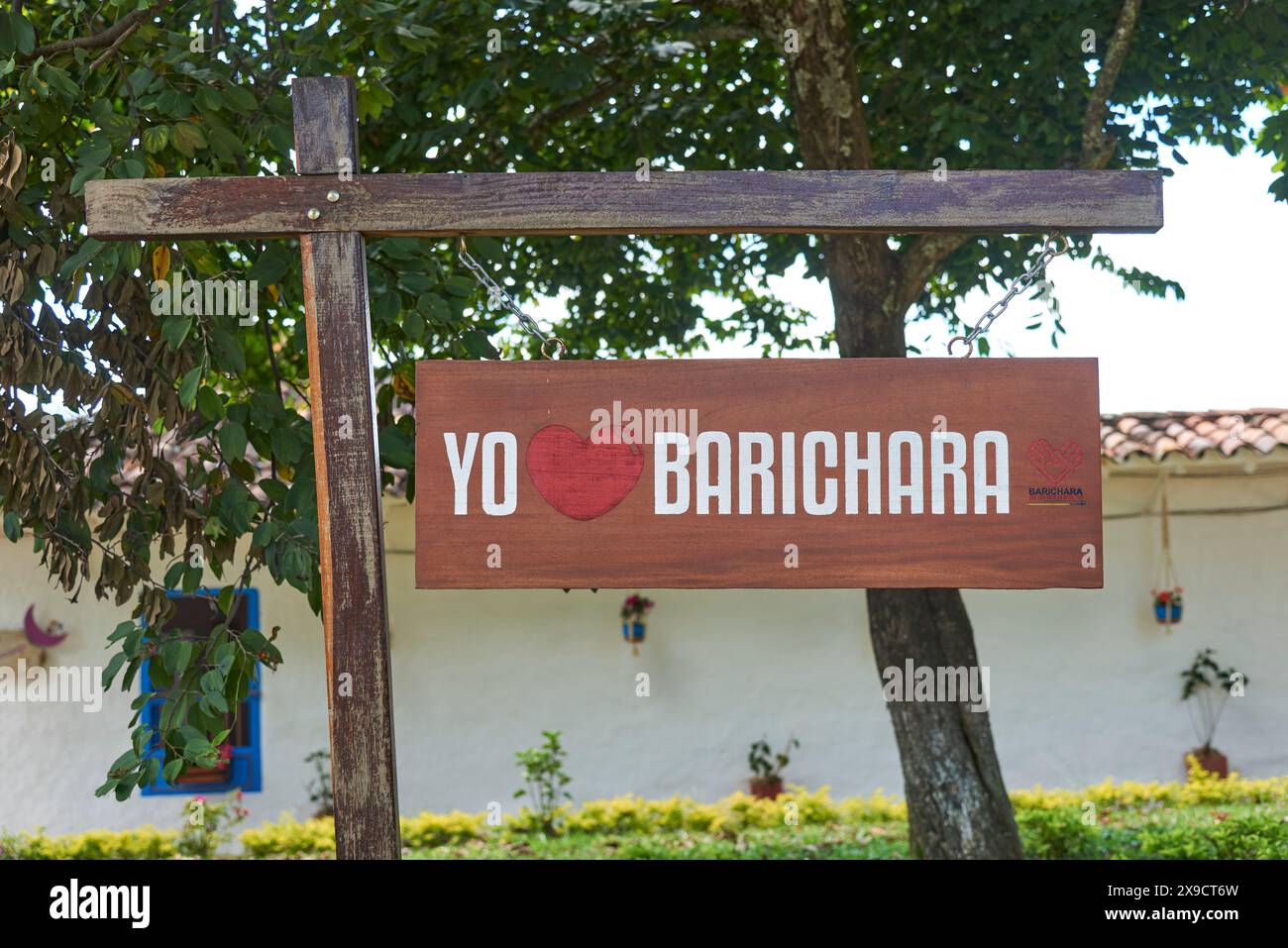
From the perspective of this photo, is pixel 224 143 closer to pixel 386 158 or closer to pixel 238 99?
pixel 238 99

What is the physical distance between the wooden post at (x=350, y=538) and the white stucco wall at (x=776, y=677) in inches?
192

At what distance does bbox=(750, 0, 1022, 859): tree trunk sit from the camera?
16.2ft

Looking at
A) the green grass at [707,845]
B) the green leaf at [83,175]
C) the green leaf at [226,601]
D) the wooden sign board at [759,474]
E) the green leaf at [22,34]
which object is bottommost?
the green grass at [707,845]

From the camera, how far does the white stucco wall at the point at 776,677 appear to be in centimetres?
747

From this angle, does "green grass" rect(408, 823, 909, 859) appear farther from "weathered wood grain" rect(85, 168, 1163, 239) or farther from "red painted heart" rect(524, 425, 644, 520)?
"weathered wood grain" rect(85, 168, 1163, 239)

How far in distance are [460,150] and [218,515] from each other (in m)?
2.53

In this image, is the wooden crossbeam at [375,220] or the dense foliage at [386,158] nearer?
the wooden crossbeam at [375,220]

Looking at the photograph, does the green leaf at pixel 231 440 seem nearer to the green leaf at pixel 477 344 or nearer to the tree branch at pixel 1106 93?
the green leaf at pixel 477 344

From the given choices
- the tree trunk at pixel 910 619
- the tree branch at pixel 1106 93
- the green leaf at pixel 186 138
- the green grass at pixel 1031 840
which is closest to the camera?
the green leaf at pixel 186 138

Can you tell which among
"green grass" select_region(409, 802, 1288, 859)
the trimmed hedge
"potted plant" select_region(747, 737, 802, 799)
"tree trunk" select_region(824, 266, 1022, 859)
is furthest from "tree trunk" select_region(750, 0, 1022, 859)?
"potted plant" select_region(747, 737, 802, 799)

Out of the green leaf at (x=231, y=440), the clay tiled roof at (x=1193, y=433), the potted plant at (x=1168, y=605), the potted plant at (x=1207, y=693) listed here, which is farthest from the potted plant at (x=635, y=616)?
the green leaf at (x=231, y=440)

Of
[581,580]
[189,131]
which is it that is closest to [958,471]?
[581,580]

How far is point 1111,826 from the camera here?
6.61 m

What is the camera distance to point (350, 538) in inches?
101
